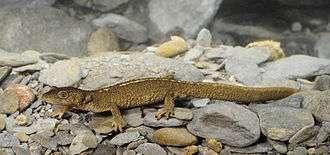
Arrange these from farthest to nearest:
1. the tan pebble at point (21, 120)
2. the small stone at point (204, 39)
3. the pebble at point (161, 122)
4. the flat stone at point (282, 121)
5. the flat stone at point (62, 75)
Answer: the small stone at point (204, 39) → the flat stone at point (62, 75) → the tan pebble at point (21, 120) → the pebble at point (161, 122) → the flat stone at point (282, 121)

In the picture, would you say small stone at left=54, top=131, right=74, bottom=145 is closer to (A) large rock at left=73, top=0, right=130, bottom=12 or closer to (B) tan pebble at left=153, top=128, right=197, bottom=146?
(B) tan pebble at left=153, top=128, right=197, bottom=146

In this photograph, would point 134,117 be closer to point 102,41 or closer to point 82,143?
point 82,143

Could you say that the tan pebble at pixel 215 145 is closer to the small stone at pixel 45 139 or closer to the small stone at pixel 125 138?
the small stone at pixel 125 138

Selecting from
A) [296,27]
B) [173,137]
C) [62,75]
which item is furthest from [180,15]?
[173,137]

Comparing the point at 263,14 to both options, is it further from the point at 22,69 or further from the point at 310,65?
the point at 22,69

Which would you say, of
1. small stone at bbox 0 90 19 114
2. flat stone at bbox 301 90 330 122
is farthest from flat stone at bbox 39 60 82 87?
flat stone at bbox 301 90 330 122

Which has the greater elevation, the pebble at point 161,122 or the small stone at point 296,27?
the small stone at point 296,27

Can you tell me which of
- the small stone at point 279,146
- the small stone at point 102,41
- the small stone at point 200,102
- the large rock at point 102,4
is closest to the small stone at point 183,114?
the small stone at point 200,102
